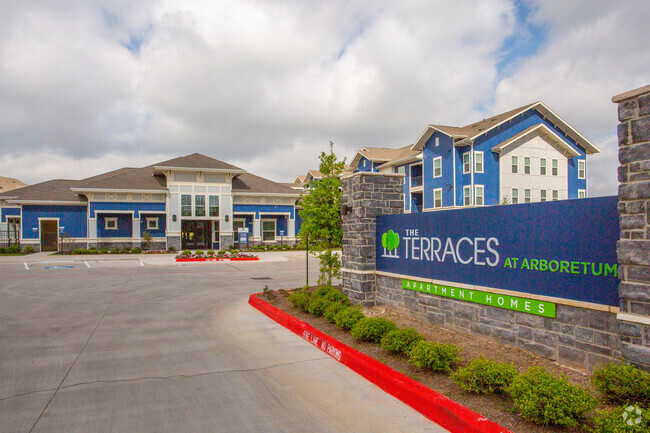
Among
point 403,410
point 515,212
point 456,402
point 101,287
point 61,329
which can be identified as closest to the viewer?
point 456,402

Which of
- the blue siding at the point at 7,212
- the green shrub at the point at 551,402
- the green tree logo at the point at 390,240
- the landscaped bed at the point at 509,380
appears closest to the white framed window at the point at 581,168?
the green tree logo at the point at 390,240

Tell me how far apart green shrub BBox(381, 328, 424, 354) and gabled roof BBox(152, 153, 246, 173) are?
110 ft

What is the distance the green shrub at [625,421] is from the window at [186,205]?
37.1 meters

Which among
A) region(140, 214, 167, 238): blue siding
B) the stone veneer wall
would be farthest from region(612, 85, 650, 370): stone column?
region(140, 214, 167, 238): blue siding

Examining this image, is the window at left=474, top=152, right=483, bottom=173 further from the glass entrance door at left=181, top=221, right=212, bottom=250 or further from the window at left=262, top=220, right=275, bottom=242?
the glass entrance door at left=181, top=221, right=212, bottom=250

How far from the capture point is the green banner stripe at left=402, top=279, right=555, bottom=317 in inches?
239

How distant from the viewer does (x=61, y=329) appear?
9.38 meters

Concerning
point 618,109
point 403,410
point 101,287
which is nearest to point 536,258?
point 618,109

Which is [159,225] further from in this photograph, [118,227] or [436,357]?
[436,357]

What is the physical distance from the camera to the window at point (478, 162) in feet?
115

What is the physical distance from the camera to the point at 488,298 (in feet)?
23.1

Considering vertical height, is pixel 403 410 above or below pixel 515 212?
below

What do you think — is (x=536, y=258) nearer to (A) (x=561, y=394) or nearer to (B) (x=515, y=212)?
(B) (x=515, y=212)

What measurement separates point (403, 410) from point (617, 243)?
3175 mm
